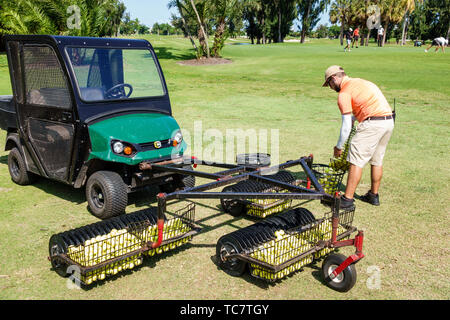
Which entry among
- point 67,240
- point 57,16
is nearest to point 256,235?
point 67,240

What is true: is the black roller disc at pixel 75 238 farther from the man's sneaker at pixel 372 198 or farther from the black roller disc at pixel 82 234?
the man's sneaker at pixel 372 198

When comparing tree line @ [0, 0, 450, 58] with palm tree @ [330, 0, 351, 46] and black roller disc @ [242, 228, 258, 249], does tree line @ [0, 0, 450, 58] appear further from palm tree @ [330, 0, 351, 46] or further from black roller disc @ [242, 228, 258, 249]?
black roller disc @ [242, 228, 258, 249]

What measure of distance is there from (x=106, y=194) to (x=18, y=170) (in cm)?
261

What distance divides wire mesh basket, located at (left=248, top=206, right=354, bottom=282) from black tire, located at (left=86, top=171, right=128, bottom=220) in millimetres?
2174

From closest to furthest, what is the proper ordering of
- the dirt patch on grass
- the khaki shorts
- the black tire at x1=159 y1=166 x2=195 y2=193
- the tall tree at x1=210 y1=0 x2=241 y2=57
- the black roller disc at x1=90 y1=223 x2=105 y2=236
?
the black roller disc at x1=90 y1=223 x2=105 y2=236 → the khaki shorts → the black tire at x1=159 y1=166 x2=195 y2=193 → the tall tree at x1=210 y1=0 x2=241 y2=57 → the dirt patch on grass

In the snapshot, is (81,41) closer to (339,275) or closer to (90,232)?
(90,232)

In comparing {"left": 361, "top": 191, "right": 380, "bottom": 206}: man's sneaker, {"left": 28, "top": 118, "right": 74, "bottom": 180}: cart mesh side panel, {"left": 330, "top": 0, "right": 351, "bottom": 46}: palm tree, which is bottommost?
{"left": 361, "top": 191, "right": 380, "bottom": 206}: man's sneaker

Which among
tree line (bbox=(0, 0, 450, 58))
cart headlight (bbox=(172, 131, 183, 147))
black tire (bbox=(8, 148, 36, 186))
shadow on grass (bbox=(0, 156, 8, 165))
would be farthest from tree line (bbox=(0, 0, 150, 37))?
cart headlight (bbox=(172, 131, 183, 147))

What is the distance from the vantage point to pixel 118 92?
654 centimetres

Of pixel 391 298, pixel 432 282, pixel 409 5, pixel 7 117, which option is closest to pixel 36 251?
pixel 7 117

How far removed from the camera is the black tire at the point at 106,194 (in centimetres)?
585

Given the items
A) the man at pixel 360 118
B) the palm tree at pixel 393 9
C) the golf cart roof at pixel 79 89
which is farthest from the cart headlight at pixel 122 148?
the palm tree at pixel 393 9

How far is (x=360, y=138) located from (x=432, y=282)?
244 cm

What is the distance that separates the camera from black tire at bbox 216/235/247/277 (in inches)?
181
